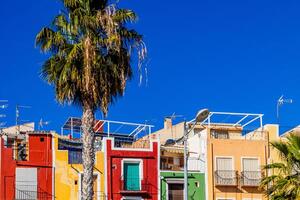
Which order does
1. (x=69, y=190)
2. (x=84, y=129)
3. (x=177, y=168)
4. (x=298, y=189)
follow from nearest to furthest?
(x=84, y=129) → (x=298, y=189) → (x=69, y=190) → (x=177, y=168)

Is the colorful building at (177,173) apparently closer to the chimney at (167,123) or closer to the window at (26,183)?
the window at (26,183)

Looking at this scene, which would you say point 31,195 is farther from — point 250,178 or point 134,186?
point 250,178

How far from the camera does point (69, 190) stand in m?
62.2

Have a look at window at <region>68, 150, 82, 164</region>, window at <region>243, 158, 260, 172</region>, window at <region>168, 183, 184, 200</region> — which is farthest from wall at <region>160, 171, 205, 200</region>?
window at <region>68, 150, 82, 164</region>

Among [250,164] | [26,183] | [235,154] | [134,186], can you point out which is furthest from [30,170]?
[250,164]

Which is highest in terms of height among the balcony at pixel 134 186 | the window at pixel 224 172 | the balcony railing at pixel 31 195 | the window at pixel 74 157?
the window at pixel 74 157

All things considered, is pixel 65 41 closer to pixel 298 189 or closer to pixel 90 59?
pixel 90 59

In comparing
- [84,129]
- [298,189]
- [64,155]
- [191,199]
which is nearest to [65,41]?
[84,129]

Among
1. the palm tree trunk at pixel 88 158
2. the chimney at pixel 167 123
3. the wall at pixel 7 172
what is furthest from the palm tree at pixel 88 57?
the chimney at pixel 167 123

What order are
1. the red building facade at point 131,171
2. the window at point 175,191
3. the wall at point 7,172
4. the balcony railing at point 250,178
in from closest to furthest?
1. the wall at point 7,172
2. the red building facade at point 131,171
3. the window at point 175,191
4. the balcony railing at point 250,178

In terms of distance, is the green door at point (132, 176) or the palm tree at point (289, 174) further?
the green door at point (132, 176)

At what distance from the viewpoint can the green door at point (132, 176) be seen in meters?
63.4

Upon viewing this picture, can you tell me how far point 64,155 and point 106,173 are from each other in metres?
3.31

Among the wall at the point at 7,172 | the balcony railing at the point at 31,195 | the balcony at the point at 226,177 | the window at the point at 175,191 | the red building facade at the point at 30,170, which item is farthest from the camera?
the balcony at the point at 226,177
